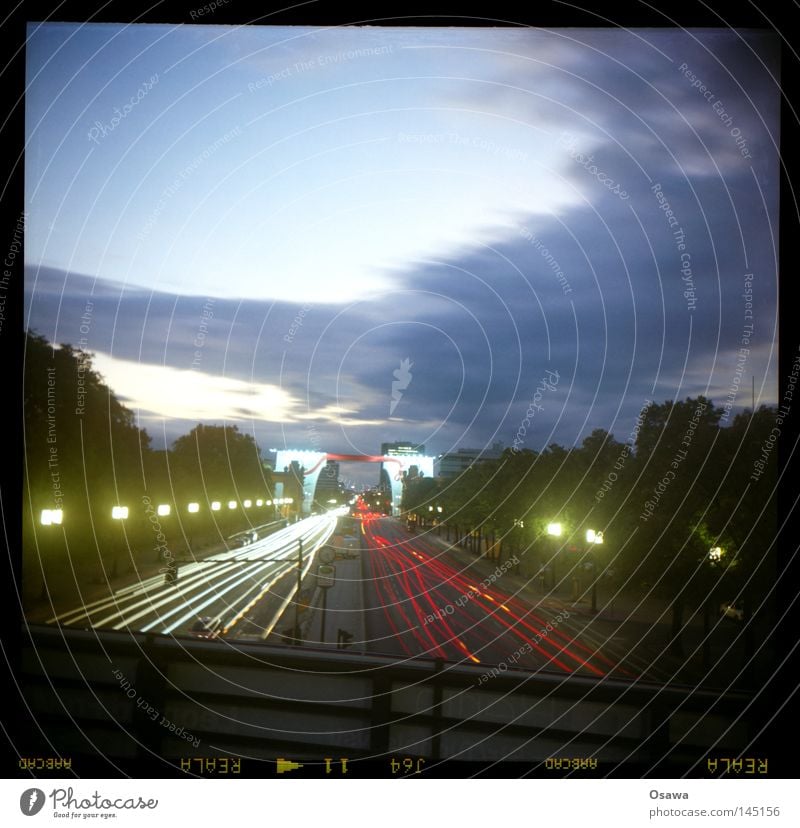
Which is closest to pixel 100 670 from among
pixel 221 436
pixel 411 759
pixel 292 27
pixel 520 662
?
pixel 411 759

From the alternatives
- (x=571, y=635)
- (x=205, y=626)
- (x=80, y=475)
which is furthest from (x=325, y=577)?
(x=571, y=635)

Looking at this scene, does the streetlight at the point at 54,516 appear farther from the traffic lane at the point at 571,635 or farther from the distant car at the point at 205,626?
the traffic lane at the point at 571,635

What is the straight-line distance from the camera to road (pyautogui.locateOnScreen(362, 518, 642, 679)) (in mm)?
13633

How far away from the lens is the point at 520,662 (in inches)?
558

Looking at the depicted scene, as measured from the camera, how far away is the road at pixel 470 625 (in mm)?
13633

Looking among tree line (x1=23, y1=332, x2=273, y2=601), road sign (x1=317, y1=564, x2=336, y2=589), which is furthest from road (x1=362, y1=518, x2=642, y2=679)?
Answer: tree line (x1=23, y1=332, x2=273, y2=601)

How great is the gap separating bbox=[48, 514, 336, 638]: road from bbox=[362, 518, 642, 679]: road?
103 inches

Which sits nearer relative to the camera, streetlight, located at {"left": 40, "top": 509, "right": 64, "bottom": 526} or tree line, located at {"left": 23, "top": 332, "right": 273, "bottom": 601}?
streetlight, located at {"left": 40, "top": 509, "right": 64, "bottom": 526}

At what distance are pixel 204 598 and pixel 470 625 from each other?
778cm

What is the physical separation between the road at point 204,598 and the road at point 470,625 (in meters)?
2.62

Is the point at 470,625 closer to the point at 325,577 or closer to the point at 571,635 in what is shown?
the point at 571,635

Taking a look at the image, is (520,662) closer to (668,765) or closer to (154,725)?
(668,765)

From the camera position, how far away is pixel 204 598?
18781mm

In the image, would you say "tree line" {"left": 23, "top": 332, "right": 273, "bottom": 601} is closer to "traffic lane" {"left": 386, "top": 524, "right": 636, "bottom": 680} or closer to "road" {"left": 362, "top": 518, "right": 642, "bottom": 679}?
"road" {"left": 362, "top": 518, "right": 642, "bottom": 679}
